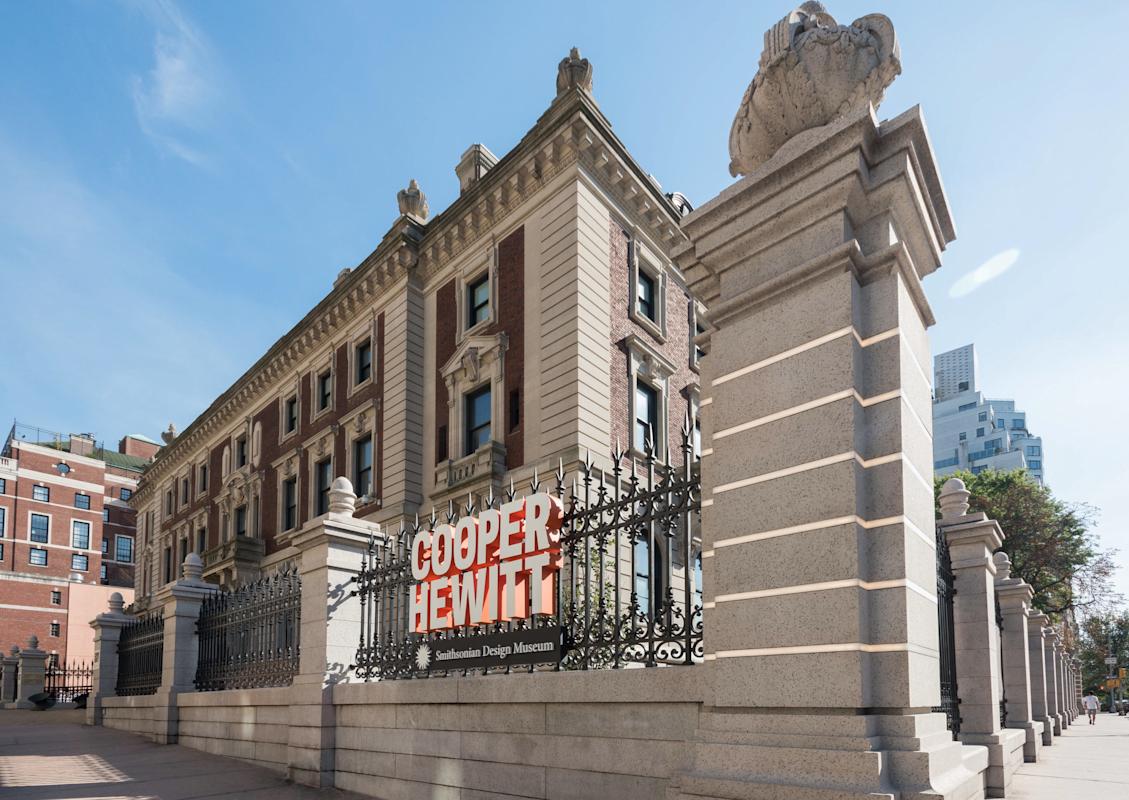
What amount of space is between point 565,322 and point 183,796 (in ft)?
44.7

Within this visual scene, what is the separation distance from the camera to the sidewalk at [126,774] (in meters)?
9.18

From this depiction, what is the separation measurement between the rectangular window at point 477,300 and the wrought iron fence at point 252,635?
38.1ft

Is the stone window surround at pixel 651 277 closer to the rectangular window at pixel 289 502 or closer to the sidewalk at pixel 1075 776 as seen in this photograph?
the sidewalk at pixel 1075 776

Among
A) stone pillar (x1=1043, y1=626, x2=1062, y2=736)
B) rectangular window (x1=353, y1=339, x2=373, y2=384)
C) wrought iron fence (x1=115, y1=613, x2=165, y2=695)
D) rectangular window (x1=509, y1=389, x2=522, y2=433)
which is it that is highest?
rectangular window (x1=353, y1=339, x2=373, y2=384)

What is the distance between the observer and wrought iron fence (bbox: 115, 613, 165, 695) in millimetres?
15766

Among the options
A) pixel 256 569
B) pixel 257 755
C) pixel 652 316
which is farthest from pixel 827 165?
pixel 256 569

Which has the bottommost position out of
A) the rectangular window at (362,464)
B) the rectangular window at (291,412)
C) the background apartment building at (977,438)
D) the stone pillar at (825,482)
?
the stone pillar at (825,482)

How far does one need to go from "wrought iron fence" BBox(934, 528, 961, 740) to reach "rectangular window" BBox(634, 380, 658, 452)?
12365 mm

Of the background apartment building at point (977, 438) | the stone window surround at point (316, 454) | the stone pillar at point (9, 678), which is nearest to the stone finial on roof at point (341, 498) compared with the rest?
the stone window surround at point (316, 454)

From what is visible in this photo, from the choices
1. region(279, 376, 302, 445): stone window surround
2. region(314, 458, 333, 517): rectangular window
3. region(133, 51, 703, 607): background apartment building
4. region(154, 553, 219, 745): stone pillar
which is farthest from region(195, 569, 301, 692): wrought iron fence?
region(279, 376, 302, 445): stone window surround

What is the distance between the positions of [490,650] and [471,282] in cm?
1754

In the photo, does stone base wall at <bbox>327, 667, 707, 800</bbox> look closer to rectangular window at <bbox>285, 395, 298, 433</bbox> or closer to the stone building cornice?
the stone building cornice

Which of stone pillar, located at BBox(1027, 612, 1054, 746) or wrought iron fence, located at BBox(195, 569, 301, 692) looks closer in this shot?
wrought iron fence, located at BBox(195, 569, 301, 692)

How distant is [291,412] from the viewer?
3275cm
